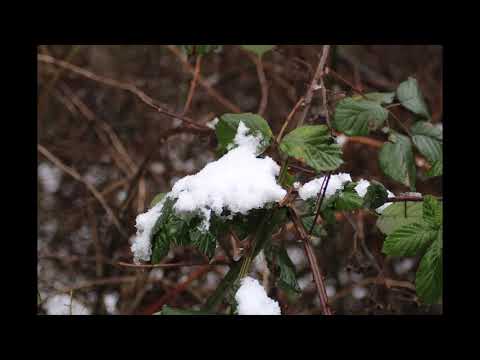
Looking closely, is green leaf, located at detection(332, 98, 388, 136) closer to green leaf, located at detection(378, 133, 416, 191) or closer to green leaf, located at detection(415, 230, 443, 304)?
green leaf, located at detection(378, 133, 416, 191)

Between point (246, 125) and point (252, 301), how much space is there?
333 mm

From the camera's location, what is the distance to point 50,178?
6.48 ft

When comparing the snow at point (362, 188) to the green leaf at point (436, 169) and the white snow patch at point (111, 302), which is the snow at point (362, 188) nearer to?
the green leaf at point (436, 169)

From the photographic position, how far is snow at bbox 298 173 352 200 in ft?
2.60

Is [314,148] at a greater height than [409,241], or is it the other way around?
[314,148]

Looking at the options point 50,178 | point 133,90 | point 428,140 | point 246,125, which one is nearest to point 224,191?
point 246,125

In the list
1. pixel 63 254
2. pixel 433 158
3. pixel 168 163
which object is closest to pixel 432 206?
pixel 433 158

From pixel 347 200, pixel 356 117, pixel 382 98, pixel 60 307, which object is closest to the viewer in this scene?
pixel 347 200

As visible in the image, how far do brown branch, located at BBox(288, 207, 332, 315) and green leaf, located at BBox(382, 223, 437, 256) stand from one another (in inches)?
4.6

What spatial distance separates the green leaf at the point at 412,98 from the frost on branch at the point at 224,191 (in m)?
0.49

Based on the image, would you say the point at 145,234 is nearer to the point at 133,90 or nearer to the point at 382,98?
the point at 382,98

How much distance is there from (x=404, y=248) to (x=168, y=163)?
1.29 metres

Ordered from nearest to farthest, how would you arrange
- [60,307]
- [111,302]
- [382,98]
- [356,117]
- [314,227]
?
[314,227]
[356,117]
[382,98]
[60,307]
[111,302]

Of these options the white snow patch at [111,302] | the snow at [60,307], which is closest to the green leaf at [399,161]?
the snow at [60,307]
